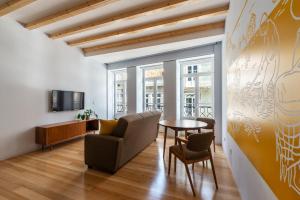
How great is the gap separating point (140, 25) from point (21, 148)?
3.86 meters

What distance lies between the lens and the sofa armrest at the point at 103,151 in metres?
2.32

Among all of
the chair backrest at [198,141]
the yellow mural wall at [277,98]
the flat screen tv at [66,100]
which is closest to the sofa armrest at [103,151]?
the chair backrest at [198,141]

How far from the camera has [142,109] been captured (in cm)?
576

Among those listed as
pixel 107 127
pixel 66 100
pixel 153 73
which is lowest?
pixel 107 127

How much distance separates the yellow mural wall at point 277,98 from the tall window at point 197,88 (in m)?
3.44

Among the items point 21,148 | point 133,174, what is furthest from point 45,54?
point 133,174

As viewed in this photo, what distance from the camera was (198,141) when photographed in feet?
6.21

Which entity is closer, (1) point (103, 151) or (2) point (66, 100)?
(1) point (103, 151)

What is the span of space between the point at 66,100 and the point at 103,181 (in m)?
2.89

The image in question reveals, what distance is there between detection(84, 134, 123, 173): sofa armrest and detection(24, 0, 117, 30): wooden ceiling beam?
7.28 ft

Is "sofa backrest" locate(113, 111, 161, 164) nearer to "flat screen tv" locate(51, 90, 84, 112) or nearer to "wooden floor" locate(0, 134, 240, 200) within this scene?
"wooden floor" locate(0, 134, 240, 200)

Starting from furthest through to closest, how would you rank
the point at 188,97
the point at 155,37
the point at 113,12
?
1. the point at 188,97
2. the point at 155,37
3. the point at 113,12

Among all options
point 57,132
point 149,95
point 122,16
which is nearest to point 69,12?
point 122,16

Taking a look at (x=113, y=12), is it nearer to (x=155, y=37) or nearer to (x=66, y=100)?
(x=155, y=37)
